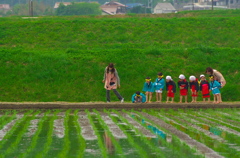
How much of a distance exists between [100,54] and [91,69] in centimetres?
183

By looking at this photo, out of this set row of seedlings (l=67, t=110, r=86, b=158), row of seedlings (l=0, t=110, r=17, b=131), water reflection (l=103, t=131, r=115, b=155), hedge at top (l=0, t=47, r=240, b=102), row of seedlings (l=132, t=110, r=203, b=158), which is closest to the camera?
row of seedlings (l=132, t=110, r=203, b=158)

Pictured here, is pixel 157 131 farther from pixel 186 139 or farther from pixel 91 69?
pixel 91 69

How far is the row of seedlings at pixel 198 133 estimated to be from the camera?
9.55 meters

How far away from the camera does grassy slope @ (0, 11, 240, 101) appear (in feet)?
76.7

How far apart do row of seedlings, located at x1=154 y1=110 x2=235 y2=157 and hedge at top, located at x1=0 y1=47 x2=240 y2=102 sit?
8451 millimetres

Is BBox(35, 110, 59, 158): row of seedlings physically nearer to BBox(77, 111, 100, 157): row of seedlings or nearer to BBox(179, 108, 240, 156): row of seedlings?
BBox(77, 111, 100, 157): row of seedlings

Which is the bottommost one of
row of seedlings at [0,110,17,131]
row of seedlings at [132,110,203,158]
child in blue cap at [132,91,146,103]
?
row of seedlings at [132,110,203,158]

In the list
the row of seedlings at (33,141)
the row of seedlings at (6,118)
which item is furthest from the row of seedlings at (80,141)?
the row of seedlings at (6,118)

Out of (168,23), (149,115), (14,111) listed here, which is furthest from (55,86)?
(168,23)

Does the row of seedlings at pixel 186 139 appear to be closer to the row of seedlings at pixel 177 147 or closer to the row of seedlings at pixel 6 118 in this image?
the row of seedlings at pixel 177 147

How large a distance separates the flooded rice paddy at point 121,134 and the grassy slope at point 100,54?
7.36m

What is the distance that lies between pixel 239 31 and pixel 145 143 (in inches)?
938

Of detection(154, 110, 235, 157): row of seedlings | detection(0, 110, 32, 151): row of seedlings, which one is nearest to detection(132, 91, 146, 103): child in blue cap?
detection(154, 110, 235, 157): row of seedlings

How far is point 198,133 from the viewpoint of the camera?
442 inches
